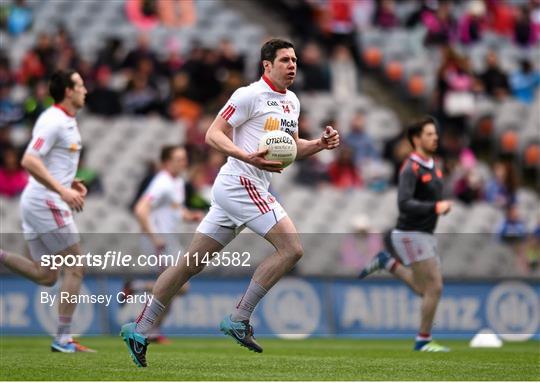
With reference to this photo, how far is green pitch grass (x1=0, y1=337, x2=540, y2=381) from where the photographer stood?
10188 millimetres

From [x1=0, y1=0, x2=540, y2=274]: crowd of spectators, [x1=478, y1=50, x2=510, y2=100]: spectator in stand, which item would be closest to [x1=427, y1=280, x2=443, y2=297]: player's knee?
[x1=0, y1=0, x2=540, y2=274]: crowd of spectators

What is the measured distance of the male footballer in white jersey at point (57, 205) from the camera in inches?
515

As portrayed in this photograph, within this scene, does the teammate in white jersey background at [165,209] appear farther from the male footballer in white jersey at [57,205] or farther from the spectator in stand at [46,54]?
the spectator in stand at [46,54]

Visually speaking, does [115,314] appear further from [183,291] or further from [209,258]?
[209,258]

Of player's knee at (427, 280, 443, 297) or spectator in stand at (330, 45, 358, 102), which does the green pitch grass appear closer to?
player's knee at (427, 280, 443, 297)

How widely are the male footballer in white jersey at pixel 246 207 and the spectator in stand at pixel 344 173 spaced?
1080 cm

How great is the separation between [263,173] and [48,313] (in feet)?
24.7

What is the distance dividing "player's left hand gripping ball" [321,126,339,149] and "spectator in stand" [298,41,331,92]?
13.0m

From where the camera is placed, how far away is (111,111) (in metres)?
22.3

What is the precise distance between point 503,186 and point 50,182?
11.6m

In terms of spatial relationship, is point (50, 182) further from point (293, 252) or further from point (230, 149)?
point (293, 252)

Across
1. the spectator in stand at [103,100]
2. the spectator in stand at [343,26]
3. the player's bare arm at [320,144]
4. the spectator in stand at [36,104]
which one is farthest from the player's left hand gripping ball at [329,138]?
the spectator in stand at [343,26]

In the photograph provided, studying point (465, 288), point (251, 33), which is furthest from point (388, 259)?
point (251, 33)

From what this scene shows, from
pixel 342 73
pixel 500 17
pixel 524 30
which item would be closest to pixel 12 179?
pixel 342 73
